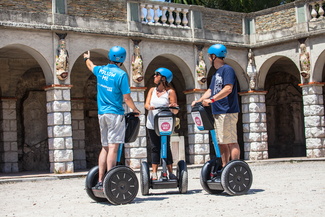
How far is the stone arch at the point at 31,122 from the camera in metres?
17.8

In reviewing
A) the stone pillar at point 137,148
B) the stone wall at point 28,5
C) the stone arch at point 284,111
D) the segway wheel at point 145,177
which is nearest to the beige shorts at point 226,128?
the segway wheel at point 145,177

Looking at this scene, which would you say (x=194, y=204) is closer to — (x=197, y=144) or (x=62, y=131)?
(x=62, y=131)

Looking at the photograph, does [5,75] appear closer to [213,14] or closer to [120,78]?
[213,14]

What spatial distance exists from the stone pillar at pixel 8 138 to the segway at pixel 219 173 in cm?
1057

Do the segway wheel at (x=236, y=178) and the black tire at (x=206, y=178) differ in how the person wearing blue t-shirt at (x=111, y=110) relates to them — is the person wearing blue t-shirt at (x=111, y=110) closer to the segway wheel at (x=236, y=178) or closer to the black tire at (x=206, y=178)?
the black tire at (x=206, y=178)

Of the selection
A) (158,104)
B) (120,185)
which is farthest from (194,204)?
(158,104)

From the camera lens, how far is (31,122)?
18047 mm

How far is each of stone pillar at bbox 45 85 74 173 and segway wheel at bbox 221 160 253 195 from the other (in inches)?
311

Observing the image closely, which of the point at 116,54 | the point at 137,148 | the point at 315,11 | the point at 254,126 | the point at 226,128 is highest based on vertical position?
the point at 315,11

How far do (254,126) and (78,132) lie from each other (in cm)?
619

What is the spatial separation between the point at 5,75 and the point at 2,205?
1017 centimetres

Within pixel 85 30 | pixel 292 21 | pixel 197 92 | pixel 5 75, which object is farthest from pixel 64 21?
pixel 292 21

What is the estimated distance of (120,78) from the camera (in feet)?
23.6

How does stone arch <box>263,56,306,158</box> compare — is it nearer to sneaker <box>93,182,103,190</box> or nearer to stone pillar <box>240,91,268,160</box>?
stone pillar <box>240,91,268,160</box>
